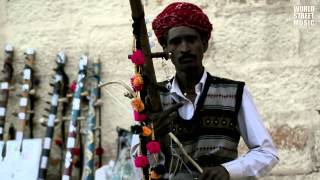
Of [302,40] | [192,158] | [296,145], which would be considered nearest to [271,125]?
[296,145]

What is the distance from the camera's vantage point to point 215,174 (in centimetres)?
210

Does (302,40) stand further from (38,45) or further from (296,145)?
(38,45)

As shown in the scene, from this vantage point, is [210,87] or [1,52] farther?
[1,52]

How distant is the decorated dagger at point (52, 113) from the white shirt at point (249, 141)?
6.32 feet

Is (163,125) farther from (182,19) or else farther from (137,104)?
(182,19)

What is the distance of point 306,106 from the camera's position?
382 centimetres

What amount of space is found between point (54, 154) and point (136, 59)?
7.97 ft

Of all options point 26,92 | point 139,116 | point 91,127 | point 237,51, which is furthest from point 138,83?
point 26,92

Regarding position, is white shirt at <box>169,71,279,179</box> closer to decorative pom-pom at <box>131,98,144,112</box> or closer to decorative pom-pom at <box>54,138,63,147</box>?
decorative pom-pom at <box>131,98,144,112</box>

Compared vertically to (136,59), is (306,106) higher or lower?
lower

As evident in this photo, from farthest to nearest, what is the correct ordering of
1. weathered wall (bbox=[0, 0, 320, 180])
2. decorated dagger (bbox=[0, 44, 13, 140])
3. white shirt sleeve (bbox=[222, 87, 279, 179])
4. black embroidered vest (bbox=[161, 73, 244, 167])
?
decorated dagger (bbox=[0, 44, 13, 140])
weathered wall (bbox=[0, 0, 320, 180])
black embroidered vest (bbox=[161, 73, 244, 167])
white shirt sleeve (bbox=[222, 87, 279, 179])
